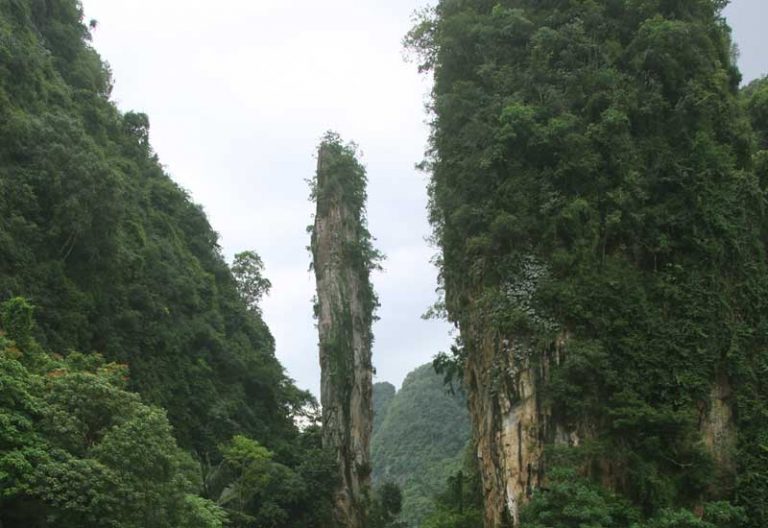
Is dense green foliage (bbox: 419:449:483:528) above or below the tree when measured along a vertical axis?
below

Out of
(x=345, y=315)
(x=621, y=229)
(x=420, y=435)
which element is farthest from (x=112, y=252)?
(x=420, y=435)

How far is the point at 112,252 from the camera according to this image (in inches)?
842

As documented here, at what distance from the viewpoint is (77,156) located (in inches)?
792

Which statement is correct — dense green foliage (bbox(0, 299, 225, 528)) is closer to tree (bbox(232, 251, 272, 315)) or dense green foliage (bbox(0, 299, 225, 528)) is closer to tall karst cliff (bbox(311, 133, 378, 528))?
tall karst cliff (bbox(311, 133, 378, 528))

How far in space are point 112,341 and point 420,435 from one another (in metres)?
29.1

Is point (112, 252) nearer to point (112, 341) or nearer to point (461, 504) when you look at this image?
point (112, 341)

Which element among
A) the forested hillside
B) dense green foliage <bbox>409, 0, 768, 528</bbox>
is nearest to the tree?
the forested hillside

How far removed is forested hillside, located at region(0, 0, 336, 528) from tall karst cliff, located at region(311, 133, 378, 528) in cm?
144

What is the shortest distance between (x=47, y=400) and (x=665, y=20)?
14.5 meters

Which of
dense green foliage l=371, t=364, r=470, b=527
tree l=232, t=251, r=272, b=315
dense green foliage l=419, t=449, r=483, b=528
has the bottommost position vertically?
dense green foliage l=419, t=449, r=483, b=528

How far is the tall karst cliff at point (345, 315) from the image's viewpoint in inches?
1046

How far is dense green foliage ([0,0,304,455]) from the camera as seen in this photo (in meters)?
19.5

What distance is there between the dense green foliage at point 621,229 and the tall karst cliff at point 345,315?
10.2 metres

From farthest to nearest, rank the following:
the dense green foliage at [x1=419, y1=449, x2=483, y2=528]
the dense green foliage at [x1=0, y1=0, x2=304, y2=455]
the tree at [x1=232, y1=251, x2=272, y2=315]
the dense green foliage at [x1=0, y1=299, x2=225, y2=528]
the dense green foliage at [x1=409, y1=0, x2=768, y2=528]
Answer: the tree at [x1=232, y1=251, x2=272, y2=315], the dense green foliage at [x1=0, y1=0, x2=304, y2=455], the dense green foliage at [x1=419, y1=449, x2=483, y2=528], the dense green foliage at [x1=409, y1=0, x2=768, y2=528], the dense green foliage at [x1=0, y1=299, x2=225, y2=528]
